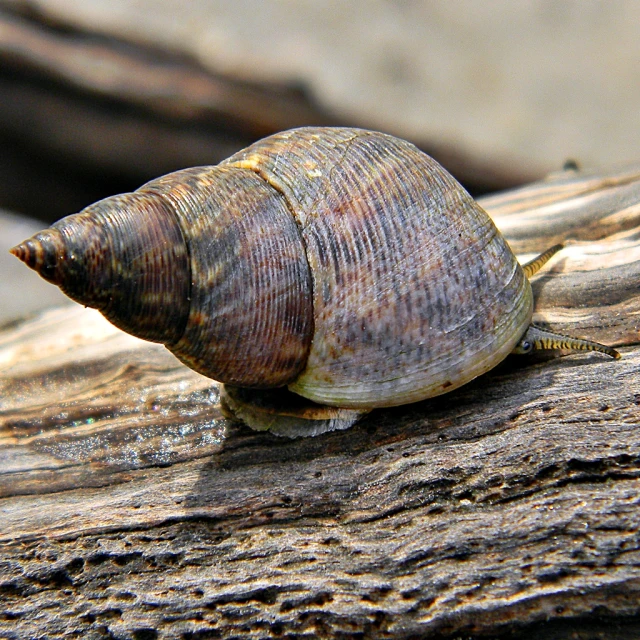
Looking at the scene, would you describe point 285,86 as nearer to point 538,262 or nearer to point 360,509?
point 538,262

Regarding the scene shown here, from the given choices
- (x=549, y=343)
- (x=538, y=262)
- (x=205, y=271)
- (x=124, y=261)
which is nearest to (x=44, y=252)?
(x=124, y=261)

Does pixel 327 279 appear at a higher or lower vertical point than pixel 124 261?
lower

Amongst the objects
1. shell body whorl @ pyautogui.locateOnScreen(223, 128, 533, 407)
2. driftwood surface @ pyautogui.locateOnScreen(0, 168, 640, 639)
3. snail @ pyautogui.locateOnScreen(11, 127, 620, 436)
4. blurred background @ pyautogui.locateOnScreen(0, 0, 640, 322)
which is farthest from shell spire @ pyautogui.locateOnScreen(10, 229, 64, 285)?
blurred background @ pyautogui.locateOnScreen(0, 0, 640, 322)

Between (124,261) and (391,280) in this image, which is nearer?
(124,261)

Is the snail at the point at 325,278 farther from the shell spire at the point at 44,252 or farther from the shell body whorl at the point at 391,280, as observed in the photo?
the shell spire at the point at 44,252

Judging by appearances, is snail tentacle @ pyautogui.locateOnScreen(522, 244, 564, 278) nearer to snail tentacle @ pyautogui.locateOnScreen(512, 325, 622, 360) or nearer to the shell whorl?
snail tentacle @ pyautogui.locateOnScreen(512, 325, 622, 360)

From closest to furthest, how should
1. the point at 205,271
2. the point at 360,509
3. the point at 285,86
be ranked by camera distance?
the point at 205,271 < the point at 360,509 < the point at 285,86

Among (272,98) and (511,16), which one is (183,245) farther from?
(511,16)
